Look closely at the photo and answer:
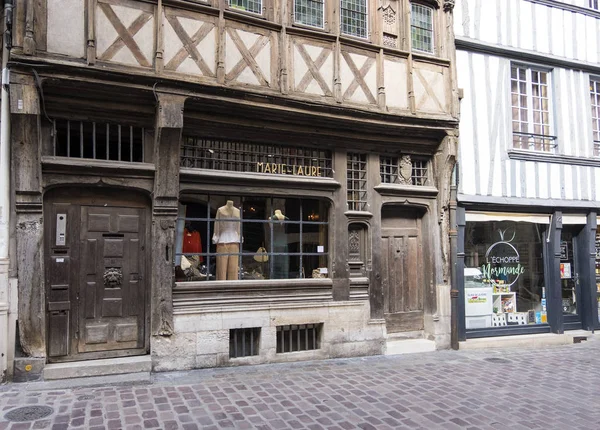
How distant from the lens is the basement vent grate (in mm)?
4703

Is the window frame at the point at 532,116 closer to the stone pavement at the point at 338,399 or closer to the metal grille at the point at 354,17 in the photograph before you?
the metal grille at the point at 354,17

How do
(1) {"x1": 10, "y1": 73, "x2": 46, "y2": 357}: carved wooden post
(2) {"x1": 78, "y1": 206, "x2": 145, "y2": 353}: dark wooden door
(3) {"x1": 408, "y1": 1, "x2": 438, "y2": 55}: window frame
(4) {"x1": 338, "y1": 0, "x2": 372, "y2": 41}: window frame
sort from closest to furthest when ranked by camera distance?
(1) {"x1": 10, "y1": 73, "x2": 46, "y2": 357}: carved wooden post, (2) {"x1": 78, "y1": 206, "x2": 145, "y2": 353}: dark wooden door, (4) {"x1": 338, "y1": 0, "x2": 372, "y2": 41}: window frame, (3) {"x1": 408, "y1": 1, "x2": 438, "y2": 55}: window frame

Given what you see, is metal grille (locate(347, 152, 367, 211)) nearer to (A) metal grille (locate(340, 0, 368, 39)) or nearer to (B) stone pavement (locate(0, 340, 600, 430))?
(A) metal grille (locate(340, 0, 368, 39))

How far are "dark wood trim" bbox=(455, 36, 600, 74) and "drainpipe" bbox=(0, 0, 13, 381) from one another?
7394 millimetres

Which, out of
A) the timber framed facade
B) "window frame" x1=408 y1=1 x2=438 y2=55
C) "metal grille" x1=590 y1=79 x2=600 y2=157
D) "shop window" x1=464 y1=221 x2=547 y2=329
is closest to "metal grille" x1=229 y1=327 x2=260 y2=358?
the timber framed facade

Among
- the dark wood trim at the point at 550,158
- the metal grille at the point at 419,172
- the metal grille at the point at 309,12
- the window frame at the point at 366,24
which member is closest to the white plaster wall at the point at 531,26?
the window frame at the point at 366,24

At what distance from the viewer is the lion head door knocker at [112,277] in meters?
6.60

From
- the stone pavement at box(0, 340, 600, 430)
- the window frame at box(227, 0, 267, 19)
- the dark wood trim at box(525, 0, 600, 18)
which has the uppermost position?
the dark wood trim at box(525, 0, 600, 18)

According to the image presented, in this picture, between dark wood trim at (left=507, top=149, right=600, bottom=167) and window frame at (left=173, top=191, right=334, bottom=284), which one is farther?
dark wood trim at (left=507, top=149, right=600, bottom=167)

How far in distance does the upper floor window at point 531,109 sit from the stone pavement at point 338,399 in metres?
4.70

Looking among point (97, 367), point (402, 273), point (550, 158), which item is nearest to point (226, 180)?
point (97, 367)

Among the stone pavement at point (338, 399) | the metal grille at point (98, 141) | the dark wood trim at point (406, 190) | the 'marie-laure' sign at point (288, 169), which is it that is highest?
the metal grille at point (98, 141)

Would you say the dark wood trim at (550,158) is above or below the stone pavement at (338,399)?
above

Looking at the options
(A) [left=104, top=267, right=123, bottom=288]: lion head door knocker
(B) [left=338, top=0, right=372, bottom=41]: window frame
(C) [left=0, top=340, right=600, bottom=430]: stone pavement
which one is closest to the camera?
(C) [left=0, top=340, right=600, bottom=430]: stone pavement
